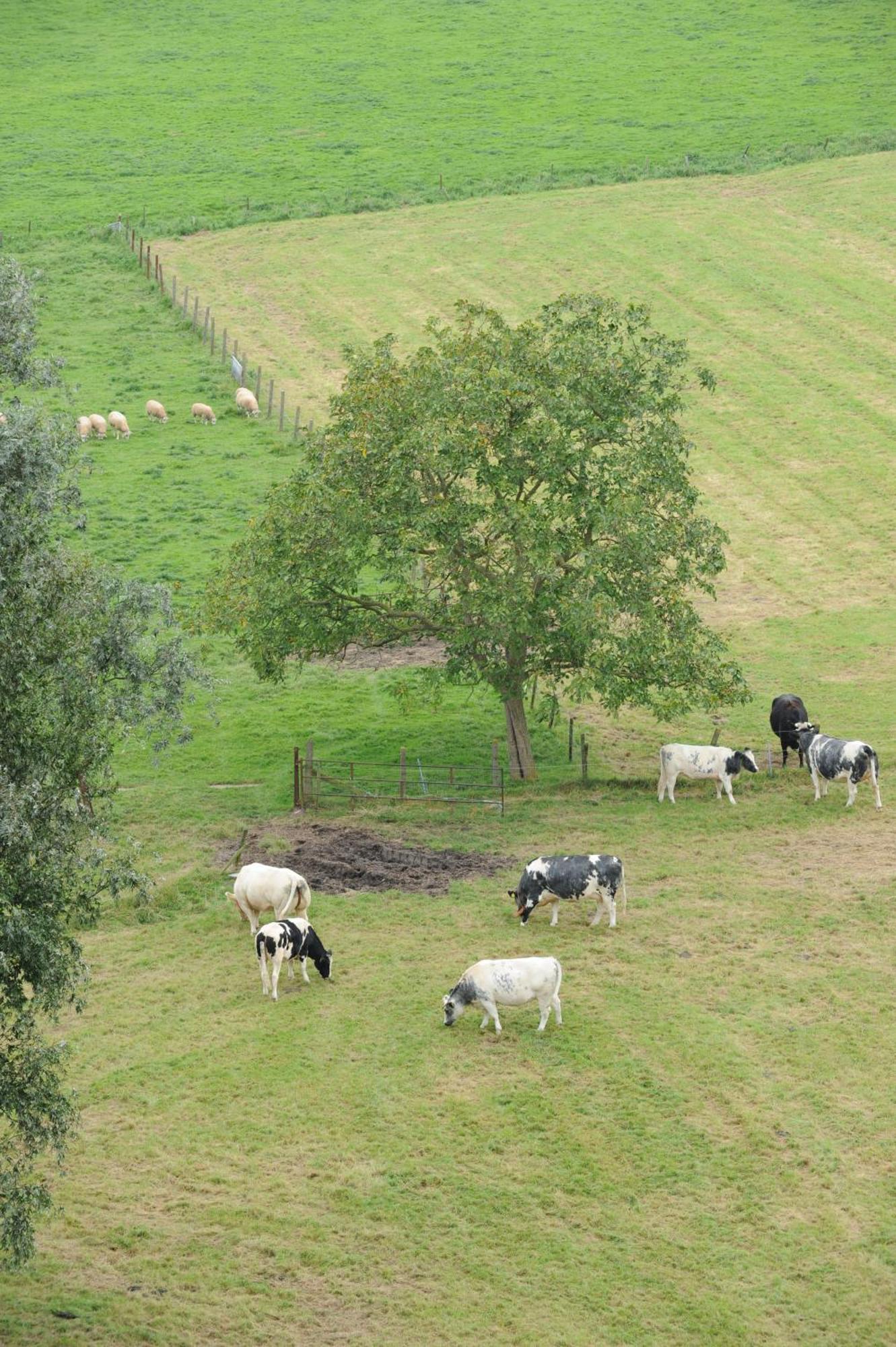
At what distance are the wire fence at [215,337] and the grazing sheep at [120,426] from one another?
4905mm

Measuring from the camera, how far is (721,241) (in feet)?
243

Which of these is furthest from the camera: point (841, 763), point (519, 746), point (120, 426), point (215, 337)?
point (215, 337)

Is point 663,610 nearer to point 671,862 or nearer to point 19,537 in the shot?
point 671,862

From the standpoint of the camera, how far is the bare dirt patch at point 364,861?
105ft

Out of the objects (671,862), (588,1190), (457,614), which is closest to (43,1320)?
(588,1190)

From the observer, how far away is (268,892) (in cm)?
2947

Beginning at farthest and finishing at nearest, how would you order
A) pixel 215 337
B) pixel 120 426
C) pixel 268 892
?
pixel 215 337, pixel 120 426, pixel 268 892

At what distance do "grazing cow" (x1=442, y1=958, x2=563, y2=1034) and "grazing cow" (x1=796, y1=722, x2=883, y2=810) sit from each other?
11.0 metres

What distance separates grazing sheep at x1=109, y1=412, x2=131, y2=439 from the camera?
60062 millimetres

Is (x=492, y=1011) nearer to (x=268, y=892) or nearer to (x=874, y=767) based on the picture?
(x=268, y=892)

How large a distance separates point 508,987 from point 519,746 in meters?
12.8

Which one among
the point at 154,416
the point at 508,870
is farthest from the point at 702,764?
the point at 154,416

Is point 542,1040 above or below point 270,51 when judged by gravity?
below

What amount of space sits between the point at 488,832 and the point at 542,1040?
9.05 metres
